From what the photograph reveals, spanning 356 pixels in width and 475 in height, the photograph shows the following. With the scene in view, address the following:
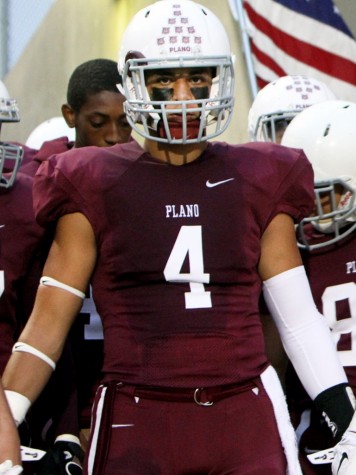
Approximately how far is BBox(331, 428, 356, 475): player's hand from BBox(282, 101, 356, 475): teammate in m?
0.76

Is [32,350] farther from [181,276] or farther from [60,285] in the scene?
[181,276]

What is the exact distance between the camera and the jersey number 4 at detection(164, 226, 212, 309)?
2.92 meters

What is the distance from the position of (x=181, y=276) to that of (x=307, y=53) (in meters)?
3.45

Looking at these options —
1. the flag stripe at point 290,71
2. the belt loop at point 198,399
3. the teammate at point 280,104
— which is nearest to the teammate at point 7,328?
the belt loop at point 198,399

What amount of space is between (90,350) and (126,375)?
3.28 feet

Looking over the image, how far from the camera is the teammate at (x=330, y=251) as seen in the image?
374 cm

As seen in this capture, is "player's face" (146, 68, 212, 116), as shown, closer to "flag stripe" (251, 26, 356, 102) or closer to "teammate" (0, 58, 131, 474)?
"teammate" (0, 58, 131, 474)

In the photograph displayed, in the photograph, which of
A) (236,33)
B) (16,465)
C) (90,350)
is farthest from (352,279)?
(236,33)

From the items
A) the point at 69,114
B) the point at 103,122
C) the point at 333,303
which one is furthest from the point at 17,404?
the point at 69,114

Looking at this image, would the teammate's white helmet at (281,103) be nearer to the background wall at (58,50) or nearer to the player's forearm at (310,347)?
the player's forearm at (310,347)

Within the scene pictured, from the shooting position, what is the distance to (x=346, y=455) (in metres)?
2.88

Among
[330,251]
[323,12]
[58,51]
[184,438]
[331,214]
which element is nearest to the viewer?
[184,438]

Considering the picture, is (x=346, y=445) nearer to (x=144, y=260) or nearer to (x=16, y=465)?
(x=144, y=260)

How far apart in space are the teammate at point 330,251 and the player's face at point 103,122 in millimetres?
712
